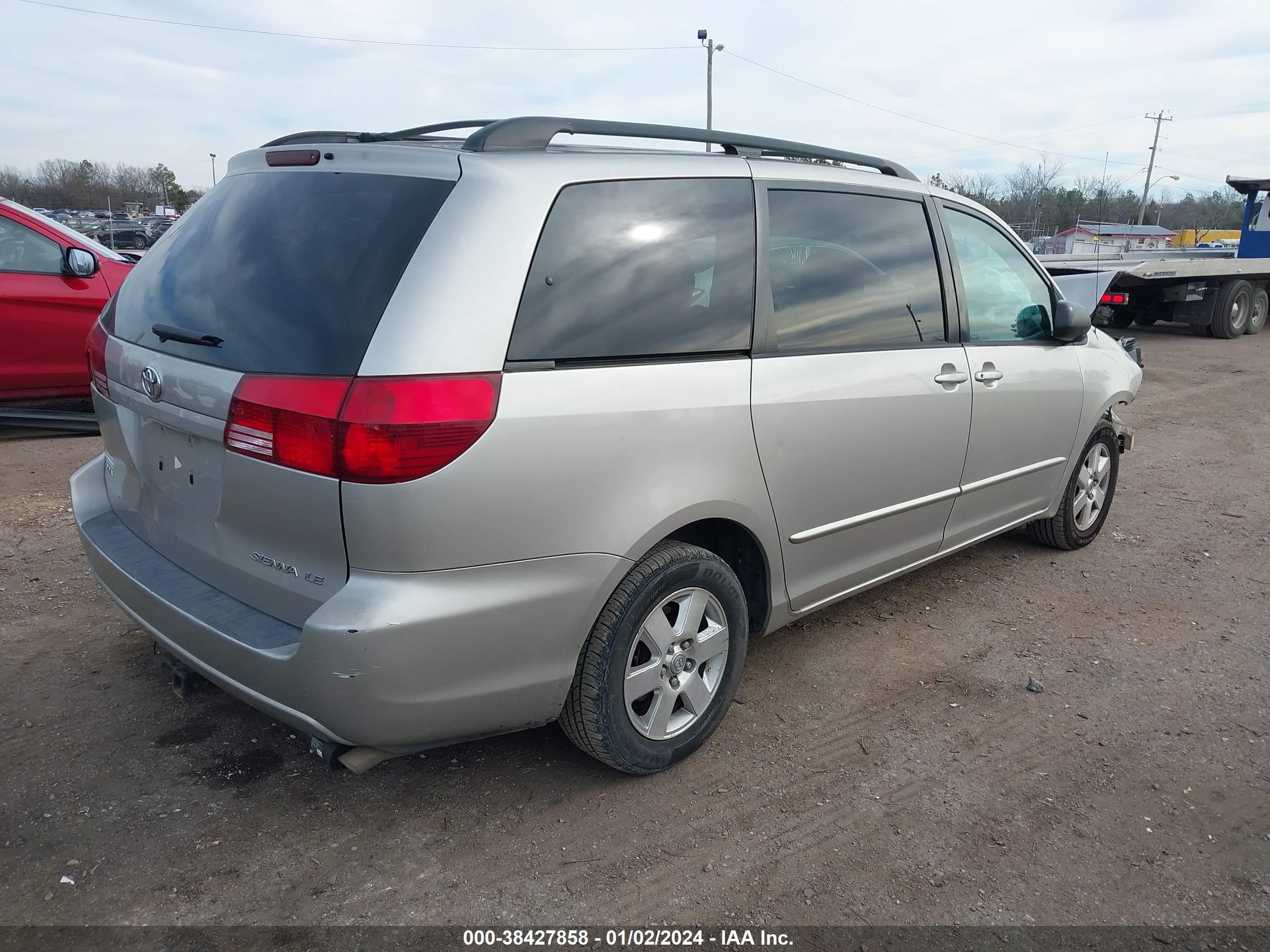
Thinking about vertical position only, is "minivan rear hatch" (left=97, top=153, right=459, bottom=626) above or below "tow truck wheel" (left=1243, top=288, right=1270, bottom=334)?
above

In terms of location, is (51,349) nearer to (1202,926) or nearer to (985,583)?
(985,583)

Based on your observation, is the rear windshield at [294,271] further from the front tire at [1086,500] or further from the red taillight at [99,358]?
the front tire at [1086,500]

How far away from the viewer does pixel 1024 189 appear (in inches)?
2761

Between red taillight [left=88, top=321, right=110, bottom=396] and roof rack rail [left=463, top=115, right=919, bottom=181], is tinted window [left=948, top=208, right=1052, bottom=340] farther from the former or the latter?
red taillight [left=88, top=321, right=110, bottom=396]

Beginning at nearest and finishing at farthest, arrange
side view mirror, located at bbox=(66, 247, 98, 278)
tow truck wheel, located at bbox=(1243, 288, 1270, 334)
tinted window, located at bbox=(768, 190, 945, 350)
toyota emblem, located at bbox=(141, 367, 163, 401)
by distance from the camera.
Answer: toyota emblem, located at bbox=(141, 367, 163, 401) < tinted window, located at bbox=(768, 190, 945, 350) < side view mirror, located at bbox=(66, 247, 98, 278) < tow truck wheel, located at bbox=(1243, 288, 1270, 334)

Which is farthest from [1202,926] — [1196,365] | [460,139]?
[1196,365]

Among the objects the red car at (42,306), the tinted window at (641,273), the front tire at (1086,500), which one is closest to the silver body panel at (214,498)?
the tinted window at (641,273)

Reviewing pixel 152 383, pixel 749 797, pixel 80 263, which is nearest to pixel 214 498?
pixel 152 383

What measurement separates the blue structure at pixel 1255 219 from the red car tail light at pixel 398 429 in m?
19.6

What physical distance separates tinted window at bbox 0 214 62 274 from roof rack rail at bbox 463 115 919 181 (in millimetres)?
5266

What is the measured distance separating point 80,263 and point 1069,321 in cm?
622

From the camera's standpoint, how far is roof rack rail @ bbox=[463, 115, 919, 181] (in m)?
2.55

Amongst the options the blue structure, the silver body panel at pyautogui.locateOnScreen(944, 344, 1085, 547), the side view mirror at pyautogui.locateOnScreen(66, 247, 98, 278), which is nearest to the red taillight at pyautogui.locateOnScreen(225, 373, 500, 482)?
the silver body panel at pyautogui.locateOnScreen(944, 344, 1085, 547)

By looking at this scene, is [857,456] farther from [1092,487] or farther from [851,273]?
[1092,487]
